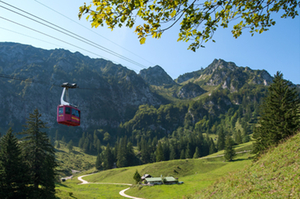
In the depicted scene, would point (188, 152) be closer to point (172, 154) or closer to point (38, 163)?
point (172, 154)

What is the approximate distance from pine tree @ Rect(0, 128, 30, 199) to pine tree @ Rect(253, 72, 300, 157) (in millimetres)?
44801

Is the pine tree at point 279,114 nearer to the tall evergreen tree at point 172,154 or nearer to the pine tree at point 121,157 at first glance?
the tall evergreen tree at point 172,154

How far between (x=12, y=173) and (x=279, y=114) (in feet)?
176

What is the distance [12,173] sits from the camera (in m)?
31.4

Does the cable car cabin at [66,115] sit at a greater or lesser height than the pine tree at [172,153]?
greater

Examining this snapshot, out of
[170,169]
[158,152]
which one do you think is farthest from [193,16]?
[158,152]

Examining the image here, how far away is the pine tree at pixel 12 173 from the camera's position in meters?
30.4

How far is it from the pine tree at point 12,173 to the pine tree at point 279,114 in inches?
1764

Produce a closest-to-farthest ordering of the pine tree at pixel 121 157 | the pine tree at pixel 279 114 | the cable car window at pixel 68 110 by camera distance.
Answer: the cable car window at pixel 68 110, the pine tree at pixel 279 114, the pine tree at pixel 121 157

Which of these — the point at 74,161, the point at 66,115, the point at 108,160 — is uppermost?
the point at 66,115

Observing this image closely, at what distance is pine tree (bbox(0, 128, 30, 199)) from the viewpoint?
30375 mm

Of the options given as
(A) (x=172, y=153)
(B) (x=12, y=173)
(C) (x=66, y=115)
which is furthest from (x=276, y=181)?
(A) (x=172, y=153)

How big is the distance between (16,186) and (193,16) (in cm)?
3857

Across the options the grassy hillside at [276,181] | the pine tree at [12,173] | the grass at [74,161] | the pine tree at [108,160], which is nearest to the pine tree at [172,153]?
the pine tree at [108,160]
